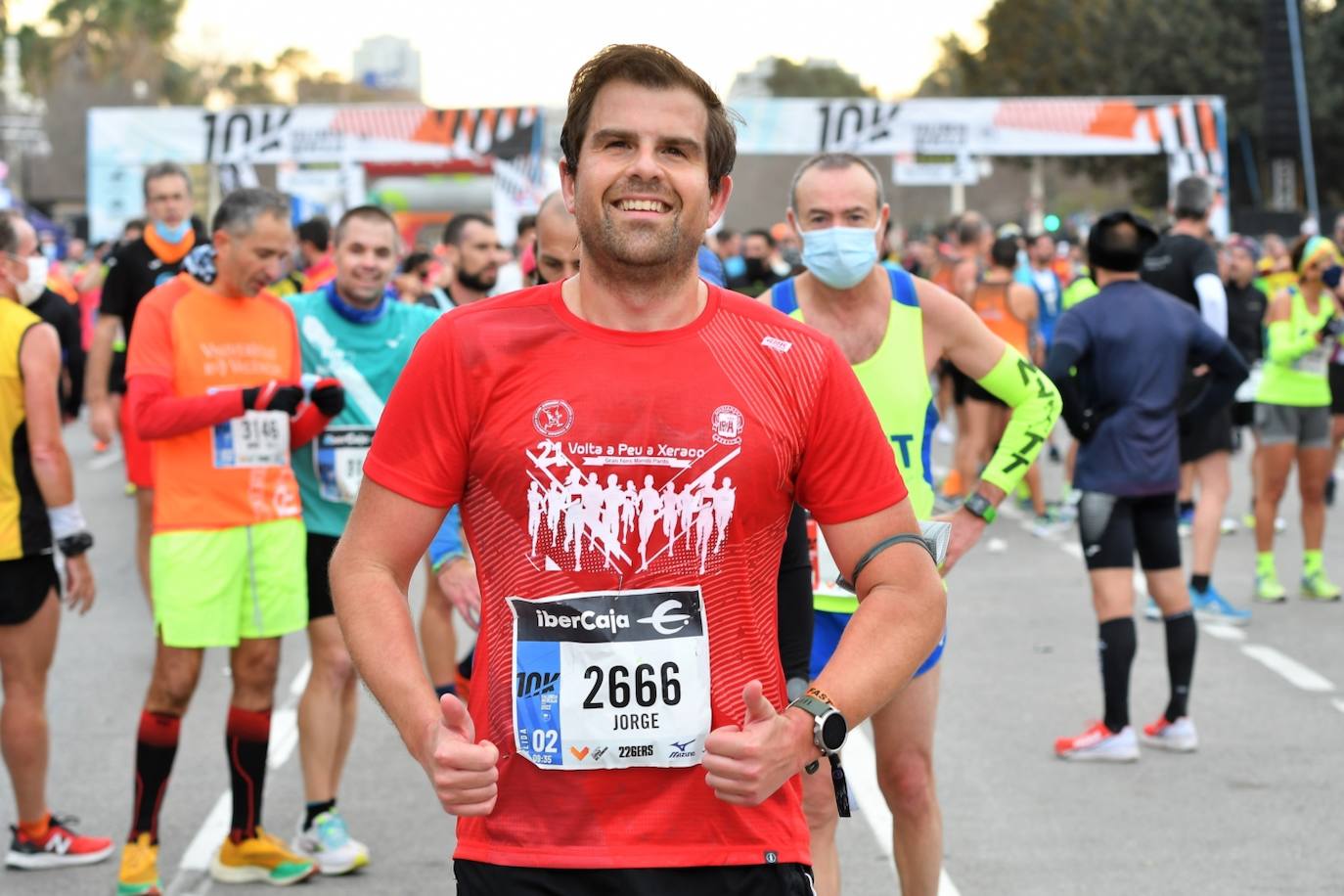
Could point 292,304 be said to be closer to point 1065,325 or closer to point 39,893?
point 39,893

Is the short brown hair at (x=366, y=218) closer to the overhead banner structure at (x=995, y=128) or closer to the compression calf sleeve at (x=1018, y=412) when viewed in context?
the compression calf sleeve at (x=1018, y=412)

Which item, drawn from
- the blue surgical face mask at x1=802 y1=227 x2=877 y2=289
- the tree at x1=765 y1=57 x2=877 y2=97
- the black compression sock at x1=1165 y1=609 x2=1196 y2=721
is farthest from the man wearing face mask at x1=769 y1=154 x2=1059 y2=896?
the tree at x1=765 y1=57 x2=877 y2=97

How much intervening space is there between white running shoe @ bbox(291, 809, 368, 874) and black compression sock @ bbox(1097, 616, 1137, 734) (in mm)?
3177

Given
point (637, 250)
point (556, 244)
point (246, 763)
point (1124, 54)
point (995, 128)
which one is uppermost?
point (1124, 54)

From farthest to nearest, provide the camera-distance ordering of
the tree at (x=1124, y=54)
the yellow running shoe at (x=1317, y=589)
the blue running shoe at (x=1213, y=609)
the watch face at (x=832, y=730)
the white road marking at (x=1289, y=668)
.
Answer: the tree at (x=1124, y=54) < the yellow running shoe at (x=1317, y=589) < the blue running shoe at (x=1213, y=609) < the white road marking at (x=1289, y=668) < the watch face at (x=832, y=730)

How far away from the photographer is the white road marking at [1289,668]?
9.03 m

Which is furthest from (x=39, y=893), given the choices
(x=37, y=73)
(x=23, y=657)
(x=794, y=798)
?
(x=37, y=73)

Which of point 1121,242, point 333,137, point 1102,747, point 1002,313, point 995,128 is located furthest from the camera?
point 333,137

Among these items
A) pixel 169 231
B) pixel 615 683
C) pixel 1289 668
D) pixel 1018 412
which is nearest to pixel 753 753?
pixel 615 683

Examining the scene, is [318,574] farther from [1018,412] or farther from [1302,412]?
[1302,412]

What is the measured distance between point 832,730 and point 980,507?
2597 mm

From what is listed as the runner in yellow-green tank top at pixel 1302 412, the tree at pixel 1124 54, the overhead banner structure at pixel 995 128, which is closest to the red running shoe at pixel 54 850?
the runner in yellow-green tank top at pixel 1302 412

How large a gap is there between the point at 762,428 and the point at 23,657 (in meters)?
4.10

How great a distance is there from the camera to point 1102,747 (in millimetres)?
7750
